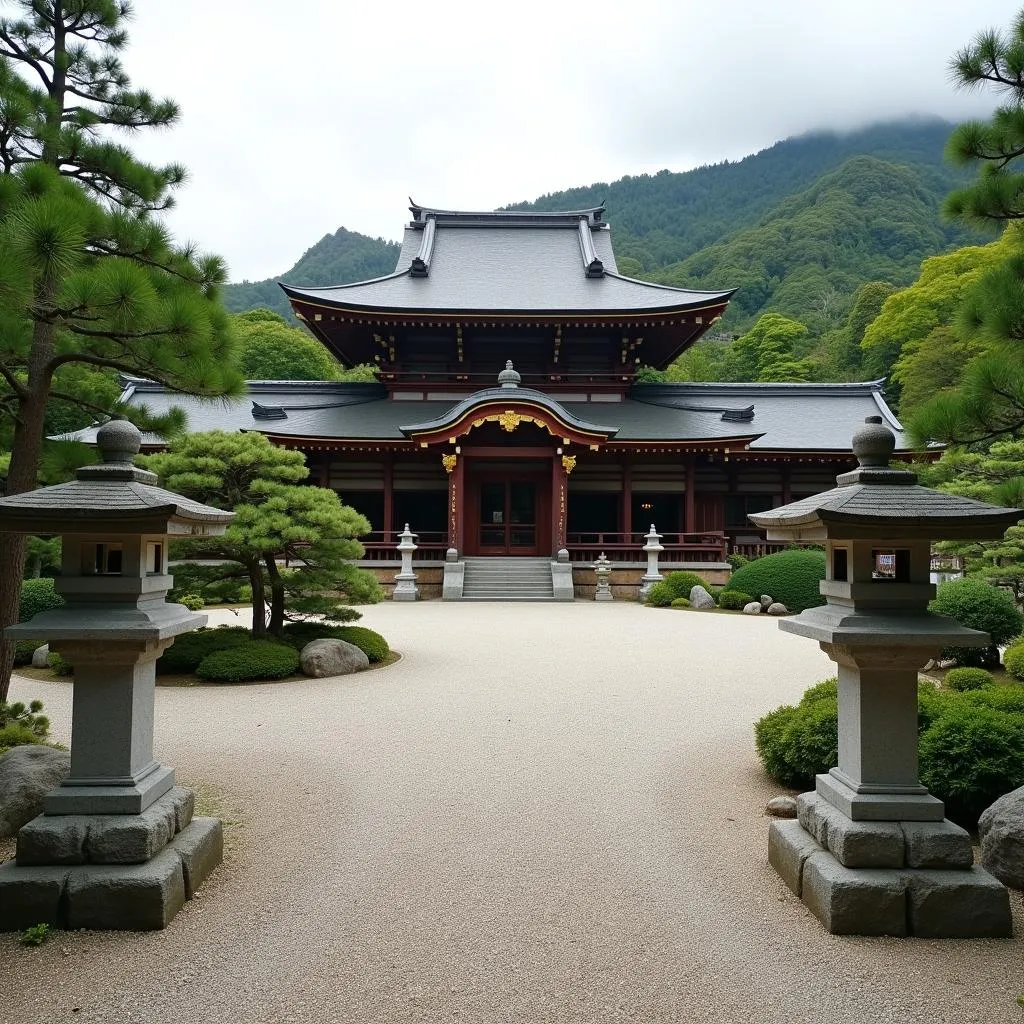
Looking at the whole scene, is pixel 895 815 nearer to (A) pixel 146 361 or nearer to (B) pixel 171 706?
(A) pixel 146 361

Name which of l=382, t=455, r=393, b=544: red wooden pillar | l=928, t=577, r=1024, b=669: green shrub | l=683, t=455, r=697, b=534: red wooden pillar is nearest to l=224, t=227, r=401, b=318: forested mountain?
l=382, t=455, r=393, b=544: red wooden pillar

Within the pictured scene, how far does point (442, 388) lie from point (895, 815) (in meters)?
20.4

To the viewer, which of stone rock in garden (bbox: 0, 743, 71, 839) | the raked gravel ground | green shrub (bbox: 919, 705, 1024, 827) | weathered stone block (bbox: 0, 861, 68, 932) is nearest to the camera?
the raked gravel ground

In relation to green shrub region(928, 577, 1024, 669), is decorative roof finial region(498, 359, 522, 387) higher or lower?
higher

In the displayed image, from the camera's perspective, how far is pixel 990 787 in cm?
442

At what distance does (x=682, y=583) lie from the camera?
17297mm

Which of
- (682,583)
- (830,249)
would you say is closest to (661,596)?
(682,583)

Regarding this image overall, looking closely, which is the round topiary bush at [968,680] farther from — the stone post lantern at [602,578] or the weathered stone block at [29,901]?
the stone post lantern at [602,578]

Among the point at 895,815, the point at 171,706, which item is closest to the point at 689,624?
the point at 171,706

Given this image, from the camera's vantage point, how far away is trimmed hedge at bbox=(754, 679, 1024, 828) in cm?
443

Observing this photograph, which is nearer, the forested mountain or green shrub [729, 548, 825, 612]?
green shrub [729, 548, 825, 612]

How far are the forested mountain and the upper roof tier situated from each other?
48.2 metres

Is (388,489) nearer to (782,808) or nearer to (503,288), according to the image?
(503,288)

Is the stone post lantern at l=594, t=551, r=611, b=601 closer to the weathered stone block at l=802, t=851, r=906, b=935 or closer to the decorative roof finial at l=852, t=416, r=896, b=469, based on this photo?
the decorative roof finial at l=852, t=416, r=896, b=469
